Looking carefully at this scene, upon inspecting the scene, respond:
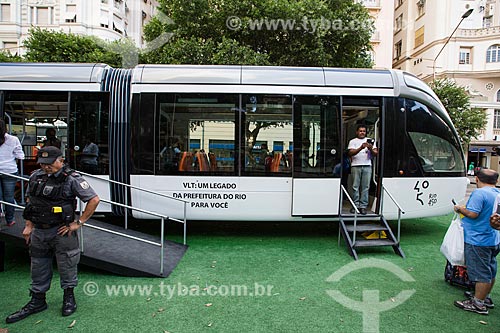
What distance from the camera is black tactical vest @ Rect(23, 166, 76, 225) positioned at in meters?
3.11

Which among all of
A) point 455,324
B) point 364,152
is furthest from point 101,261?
point 364,152

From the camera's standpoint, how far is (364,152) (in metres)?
5.75

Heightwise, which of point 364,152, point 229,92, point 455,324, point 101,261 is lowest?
point 455,324

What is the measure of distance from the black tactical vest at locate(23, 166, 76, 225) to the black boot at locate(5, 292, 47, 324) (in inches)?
35.3

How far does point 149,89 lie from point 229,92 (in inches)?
56.1

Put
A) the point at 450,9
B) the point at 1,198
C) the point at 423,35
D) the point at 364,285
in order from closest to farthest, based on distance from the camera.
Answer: the point at 364,285
the point at 1,198
the point at 450,9
the point at 423,35

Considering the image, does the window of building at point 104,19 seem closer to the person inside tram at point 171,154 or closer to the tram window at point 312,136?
the person inside tram at point 171,154

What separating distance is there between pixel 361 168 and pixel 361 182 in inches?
10.6

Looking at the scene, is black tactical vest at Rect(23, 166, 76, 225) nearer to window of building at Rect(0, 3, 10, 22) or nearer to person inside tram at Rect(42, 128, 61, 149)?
person inside tram at Rect(42, 128, 61, 149)

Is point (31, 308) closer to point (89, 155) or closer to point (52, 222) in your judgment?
point (52, 222)

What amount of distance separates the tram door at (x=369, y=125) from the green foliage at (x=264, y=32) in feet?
15.5

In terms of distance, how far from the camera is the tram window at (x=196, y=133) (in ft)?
18.2

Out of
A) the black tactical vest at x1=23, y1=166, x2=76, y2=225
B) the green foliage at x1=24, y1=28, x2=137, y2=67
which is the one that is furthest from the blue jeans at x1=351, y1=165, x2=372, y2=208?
the green foliage at x1=24, y1=28, x2=137, y2=67

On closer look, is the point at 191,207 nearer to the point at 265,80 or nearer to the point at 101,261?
the point at 101,261
